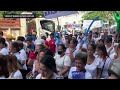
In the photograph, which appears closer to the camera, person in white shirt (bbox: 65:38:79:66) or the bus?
person in white shirt (bbox: 65:38:79:66)

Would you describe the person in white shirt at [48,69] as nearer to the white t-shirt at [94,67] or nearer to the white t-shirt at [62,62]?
the white t-shirt at [94,67]

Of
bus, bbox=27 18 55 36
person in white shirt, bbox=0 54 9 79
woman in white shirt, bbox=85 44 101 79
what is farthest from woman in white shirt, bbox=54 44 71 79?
bus, bbox=27 18 55 36

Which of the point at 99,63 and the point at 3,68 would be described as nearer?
the point at 3,68

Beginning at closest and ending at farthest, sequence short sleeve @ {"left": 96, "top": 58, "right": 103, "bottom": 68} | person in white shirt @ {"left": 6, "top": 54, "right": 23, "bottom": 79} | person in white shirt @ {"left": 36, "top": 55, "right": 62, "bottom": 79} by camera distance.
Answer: person in white shirt @ {"left": 36, "top": 55, "right": 62, "bottom": 79}, person in white shirt @ {"left": 6, "top": 54, "right": 23, "bottom": 79}, short sleeve @ {"left": 96, "top": 58, "right": 103, "bottom": 68}

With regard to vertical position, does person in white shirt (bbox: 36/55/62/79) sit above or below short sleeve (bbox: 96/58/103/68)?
above

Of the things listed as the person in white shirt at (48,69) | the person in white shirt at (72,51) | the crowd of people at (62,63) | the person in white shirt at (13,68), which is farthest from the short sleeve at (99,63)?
the person in white shirt at (48,69)

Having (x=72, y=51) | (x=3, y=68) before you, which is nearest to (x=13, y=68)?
(x=3, y=68)

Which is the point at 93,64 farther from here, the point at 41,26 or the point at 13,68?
the point at 41,26

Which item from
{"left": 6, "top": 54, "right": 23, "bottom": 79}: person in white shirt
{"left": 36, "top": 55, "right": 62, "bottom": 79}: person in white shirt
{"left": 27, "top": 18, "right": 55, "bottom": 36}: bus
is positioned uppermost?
{"left": 36, "top": 55, "right": 62, "bottom": 79}: person in white shirt

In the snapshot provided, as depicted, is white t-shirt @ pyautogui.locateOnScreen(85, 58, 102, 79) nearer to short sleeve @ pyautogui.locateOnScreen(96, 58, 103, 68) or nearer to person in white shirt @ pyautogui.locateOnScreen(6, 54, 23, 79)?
short sleeve @ pyautogui.locateOnScreen(96, 58, 103, 68)

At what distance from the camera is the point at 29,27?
1262 cm
